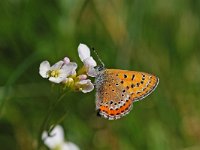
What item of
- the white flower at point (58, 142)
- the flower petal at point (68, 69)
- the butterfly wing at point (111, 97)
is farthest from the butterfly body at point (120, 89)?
the white flower at point (58, 142)

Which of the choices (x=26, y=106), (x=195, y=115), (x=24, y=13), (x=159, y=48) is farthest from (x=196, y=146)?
(x=24, y=13)

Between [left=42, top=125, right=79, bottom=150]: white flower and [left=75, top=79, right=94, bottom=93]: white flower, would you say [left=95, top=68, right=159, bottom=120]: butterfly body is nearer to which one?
[left=75, top=79, right=94, bottom=93]: white flower

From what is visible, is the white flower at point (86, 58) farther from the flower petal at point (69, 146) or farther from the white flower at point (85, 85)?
the flower petal at point (69, 146)

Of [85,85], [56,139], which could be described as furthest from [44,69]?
[56,139]

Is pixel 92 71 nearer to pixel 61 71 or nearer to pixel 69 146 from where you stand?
pixel 61 71

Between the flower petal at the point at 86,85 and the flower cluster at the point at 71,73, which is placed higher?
the flower cluster at the point at 71,73

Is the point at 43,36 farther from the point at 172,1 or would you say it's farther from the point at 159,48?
the point at 172,1
